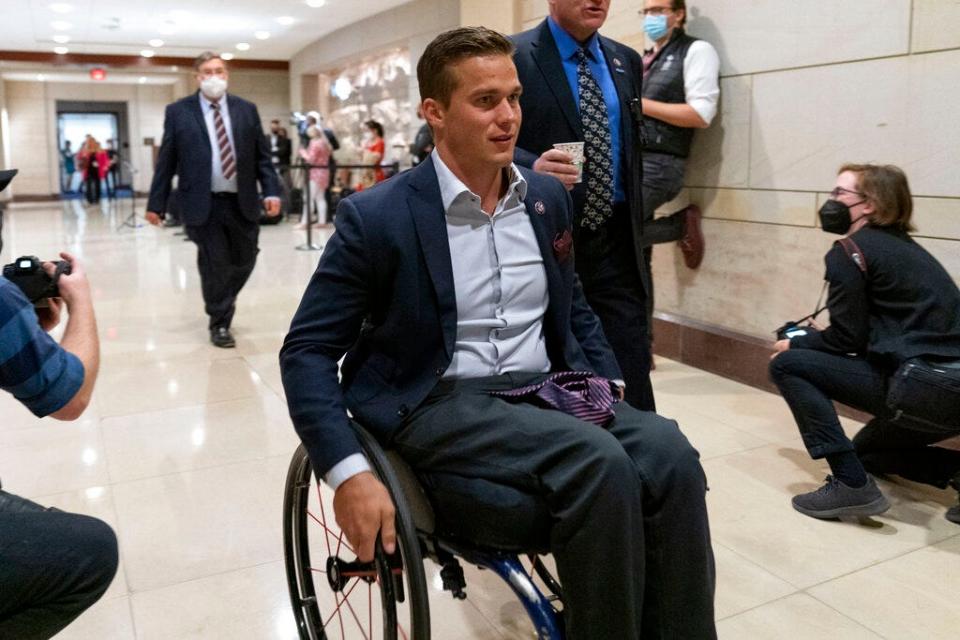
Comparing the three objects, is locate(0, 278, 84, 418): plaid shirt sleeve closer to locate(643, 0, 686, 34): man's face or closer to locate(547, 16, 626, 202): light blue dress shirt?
locate(547, 16, 626, 202): light blue dress shirt

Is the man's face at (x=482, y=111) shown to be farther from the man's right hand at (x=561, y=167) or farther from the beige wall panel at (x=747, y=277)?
the beige wall panel at (x=747, y=277)

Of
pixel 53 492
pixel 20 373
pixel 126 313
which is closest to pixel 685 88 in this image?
pixel 53 492

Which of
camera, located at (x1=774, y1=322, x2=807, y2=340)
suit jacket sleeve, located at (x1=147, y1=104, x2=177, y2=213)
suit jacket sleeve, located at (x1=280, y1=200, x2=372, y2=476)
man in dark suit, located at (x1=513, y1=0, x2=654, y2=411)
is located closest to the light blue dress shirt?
man in dark suit, located at (x1=513, y1=0, x2=654, y2=411)

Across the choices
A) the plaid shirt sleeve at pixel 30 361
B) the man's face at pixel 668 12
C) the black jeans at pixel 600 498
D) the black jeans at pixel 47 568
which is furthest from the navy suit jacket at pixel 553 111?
the man's face at pixel 668 12

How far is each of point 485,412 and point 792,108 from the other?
306 centimetres

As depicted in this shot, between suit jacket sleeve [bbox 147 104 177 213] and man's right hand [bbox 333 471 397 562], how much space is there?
4.25 metres

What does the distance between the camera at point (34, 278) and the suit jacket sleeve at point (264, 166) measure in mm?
3888

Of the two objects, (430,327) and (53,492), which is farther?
(53,492)

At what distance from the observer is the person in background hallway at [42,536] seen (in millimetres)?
1392

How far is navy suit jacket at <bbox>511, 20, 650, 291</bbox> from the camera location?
98.3 inches

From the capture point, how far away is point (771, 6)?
13.5 ft

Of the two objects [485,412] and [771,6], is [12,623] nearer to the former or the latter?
[485,412]

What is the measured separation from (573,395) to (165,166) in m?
4.35

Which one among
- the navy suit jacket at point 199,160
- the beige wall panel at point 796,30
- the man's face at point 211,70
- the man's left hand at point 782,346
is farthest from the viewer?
the man's face at point 211,70
